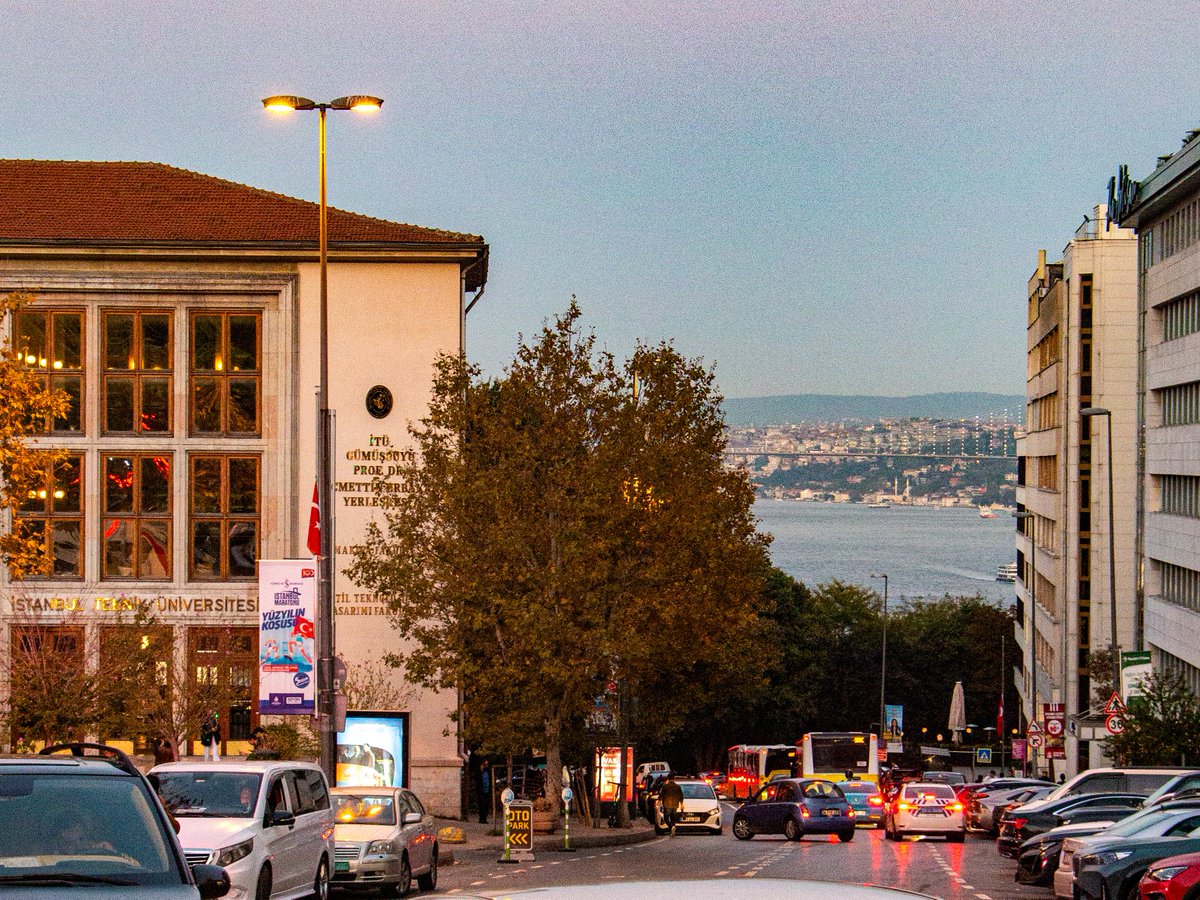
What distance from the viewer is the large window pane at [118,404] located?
53500 millimetres

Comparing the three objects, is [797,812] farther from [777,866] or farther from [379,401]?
[379,401]

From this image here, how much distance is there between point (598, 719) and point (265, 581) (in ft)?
71.7

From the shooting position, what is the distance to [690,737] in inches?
4161

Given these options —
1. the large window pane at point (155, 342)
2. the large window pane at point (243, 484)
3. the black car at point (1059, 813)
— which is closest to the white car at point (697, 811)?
the large window pane at point (243, 484)

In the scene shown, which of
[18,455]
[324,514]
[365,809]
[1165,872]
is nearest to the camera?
[1165,872]

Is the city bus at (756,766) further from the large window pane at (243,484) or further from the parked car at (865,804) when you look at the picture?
the large window pane at (243,484)

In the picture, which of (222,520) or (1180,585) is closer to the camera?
(222,520)

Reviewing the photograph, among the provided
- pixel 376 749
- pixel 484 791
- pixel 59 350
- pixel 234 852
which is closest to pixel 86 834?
pixel 234 852

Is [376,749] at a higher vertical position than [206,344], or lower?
lower

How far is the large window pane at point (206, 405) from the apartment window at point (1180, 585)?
3099 cm

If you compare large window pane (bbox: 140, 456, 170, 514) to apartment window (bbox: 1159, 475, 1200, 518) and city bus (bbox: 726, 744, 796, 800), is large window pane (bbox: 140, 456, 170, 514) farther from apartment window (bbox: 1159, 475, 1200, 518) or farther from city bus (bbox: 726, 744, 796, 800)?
apartment window (bbox: 1159, 475, 1200, 518)

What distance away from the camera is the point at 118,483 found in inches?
2108

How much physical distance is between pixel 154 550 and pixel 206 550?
153 cm

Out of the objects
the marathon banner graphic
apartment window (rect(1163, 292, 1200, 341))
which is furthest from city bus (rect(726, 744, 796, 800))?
the marathon banner graphic
